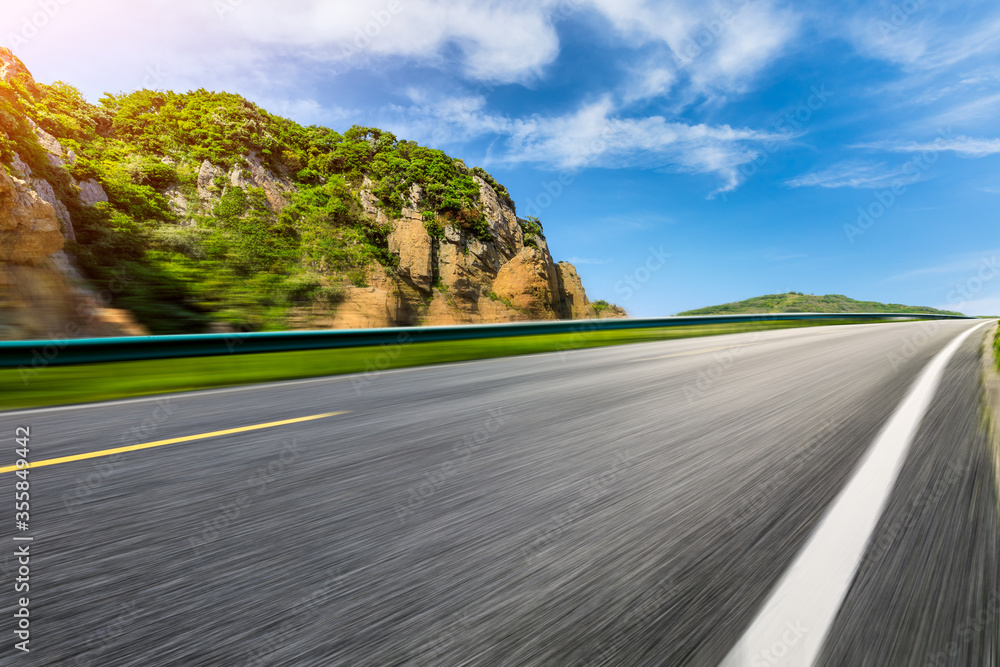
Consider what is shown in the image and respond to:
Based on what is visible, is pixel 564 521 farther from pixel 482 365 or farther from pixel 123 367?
pixel 123 367

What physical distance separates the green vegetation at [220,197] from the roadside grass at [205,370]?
7.41m

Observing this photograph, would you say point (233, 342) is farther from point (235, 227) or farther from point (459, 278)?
point (459, 278)

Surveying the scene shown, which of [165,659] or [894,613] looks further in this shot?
[894,613]

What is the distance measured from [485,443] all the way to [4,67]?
2971cm

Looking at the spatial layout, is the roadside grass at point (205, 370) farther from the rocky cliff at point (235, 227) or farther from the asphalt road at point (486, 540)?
the rocky cliff at point (235, 227)

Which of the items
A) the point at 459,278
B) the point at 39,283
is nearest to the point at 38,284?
the point at 39,283

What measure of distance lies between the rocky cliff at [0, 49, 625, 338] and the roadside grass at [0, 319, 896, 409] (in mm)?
6507

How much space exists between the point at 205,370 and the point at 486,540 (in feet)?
23.0

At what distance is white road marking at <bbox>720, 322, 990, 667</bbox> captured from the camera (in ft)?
4.17

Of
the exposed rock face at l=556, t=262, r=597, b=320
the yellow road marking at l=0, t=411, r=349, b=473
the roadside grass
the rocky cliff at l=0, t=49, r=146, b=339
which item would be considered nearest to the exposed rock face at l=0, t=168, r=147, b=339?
the rocky cliff at l=0, t=49, r=146, b=339

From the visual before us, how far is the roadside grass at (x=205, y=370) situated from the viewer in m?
5.30

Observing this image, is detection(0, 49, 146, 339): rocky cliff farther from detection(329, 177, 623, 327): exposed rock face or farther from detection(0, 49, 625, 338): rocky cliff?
detection(329, 177, 623, 327): exposed rock face

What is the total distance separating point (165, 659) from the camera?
1226 millimetres

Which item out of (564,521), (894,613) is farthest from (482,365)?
(894,613)
